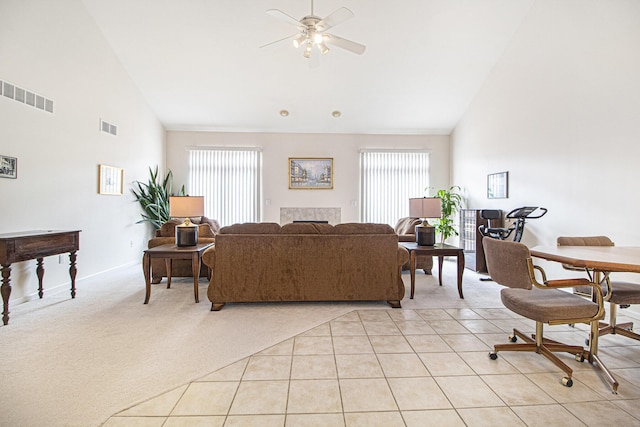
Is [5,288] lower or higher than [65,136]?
lower

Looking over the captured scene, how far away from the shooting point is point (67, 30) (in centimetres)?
415

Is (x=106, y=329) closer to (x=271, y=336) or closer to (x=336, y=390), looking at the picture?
(x=271, y=336)

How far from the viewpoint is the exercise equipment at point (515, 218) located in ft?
14.3

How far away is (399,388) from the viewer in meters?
1.90

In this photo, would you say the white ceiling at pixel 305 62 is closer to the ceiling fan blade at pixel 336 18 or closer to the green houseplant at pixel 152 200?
the ceiling fan blade at pixel 336 18

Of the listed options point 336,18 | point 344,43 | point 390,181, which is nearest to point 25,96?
point 336,18

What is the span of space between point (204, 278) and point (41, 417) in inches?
122

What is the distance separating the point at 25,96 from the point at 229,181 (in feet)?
13.5

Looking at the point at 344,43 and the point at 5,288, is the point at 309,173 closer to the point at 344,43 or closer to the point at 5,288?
the point at 344,43

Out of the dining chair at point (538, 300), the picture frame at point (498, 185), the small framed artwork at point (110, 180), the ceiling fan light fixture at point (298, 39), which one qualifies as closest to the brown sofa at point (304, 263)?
Answer: the dining chair at point (538, 300)

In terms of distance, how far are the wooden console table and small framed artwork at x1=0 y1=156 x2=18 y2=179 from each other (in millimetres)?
694

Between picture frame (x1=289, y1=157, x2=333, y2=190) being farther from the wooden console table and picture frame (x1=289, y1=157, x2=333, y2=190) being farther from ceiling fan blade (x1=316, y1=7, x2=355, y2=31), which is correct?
the wooden console table

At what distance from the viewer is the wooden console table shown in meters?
2.87

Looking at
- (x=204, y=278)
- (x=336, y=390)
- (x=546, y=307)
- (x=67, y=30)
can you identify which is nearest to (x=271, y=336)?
(x=336, y=390)
